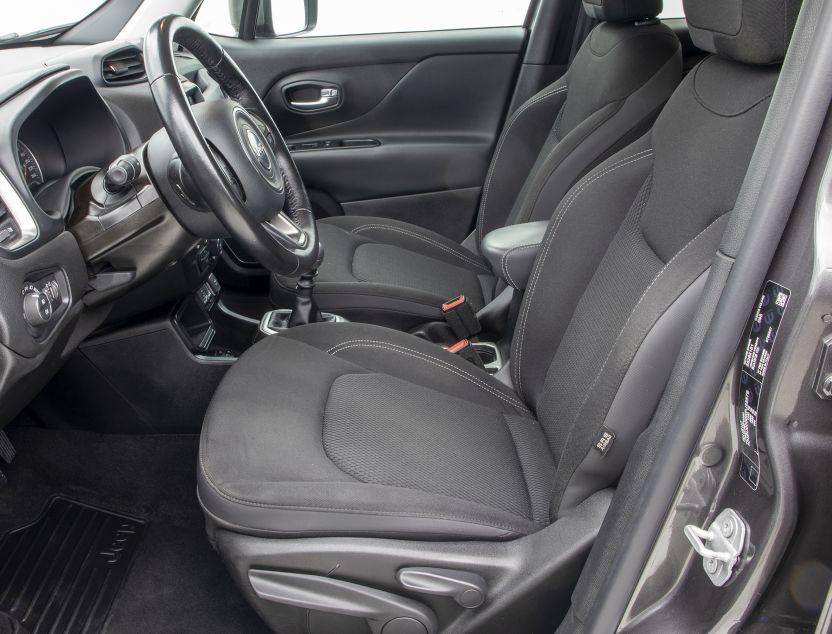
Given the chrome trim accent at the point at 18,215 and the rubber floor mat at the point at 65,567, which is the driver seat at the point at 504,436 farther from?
the rubber floor mat at the point at 65,567

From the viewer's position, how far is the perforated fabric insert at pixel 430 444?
3.59 ft

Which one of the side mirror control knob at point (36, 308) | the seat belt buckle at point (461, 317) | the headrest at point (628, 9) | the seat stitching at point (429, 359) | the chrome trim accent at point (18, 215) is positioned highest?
the headrest at point (628, 9)

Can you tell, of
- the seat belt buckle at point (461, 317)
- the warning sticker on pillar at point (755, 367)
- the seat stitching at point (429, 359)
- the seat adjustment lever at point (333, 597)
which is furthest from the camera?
the seat belt buckle at point (461, 317)

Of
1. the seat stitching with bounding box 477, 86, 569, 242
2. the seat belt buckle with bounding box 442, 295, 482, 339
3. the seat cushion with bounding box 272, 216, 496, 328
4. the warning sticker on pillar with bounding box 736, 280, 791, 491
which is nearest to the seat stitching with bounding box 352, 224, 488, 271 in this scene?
the seat cushion with bounding box 272, 216, 496, 328

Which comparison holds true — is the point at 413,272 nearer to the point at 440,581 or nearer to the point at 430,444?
the point at 430,444

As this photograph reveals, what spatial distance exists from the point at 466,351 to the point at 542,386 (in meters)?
0.35

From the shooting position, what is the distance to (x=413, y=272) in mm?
1909

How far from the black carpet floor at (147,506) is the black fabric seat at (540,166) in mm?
473

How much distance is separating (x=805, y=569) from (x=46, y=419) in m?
1.56

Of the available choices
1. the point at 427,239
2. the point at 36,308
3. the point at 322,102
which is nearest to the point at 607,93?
the point at 427,239

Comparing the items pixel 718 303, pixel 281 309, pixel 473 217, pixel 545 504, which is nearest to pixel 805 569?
pixel 718 303

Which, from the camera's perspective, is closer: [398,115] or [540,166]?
[540,166]

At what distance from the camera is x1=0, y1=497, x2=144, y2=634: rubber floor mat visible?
147 centimetres

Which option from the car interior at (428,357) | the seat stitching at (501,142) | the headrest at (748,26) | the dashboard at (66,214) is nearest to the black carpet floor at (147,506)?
the car interior at (428,357)
